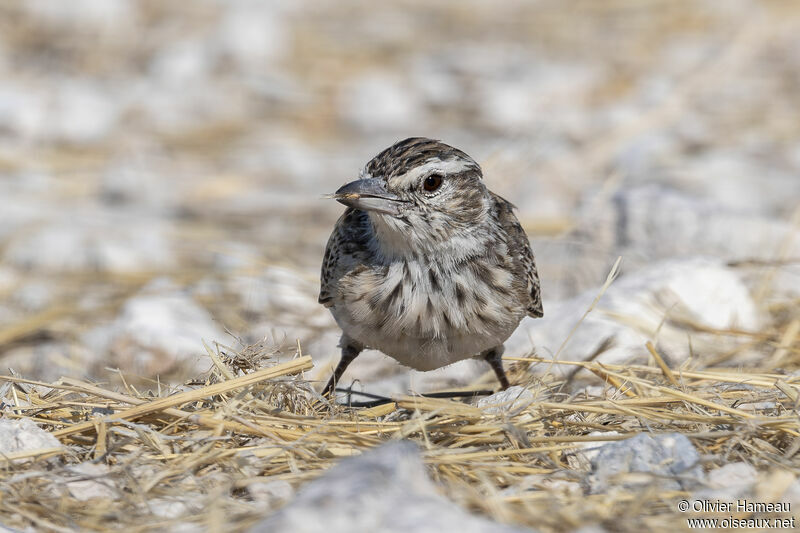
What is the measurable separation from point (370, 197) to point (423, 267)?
0.41 meters

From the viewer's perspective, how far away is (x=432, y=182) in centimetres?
459

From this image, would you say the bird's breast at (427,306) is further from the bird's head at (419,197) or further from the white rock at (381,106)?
the white rock at (381,106)

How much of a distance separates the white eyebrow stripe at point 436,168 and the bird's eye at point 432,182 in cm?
3

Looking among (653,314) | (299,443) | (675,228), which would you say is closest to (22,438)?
(299,443)

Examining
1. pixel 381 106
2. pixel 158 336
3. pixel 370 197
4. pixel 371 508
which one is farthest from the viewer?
pixel 381 106

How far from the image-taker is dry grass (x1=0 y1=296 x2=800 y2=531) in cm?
303

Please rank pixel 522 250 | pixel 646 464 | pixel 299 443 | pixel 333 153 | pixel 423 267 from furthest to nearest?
pixel 333 153 < pixel 522 250 < pixel 423 267 < pixel 299 443 < pixel 646 464

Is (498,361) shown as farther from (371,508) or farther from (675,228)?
(371,508)

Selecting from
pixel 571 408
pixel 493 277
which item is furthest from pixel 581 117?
pixel 571 408

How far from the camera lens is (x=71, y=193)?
31.8 feet

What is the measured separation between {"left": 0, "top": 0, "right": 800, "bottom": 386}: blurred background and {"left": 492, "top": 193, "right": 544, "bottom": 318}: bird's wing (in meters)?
0.29

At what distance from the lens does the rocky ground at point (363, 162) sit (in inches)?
234

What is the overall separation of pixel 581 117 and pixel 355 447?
8753 mm

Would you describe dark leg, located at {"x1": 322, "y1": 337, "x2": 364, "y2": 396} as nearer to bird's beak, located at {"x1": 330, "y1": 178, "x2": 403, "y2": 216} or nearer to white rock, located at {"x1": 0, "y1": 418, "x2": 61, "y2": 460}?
bird's beak, located at {"x1": 330, "y1": 178, "x2": 403, "y2": 216}
